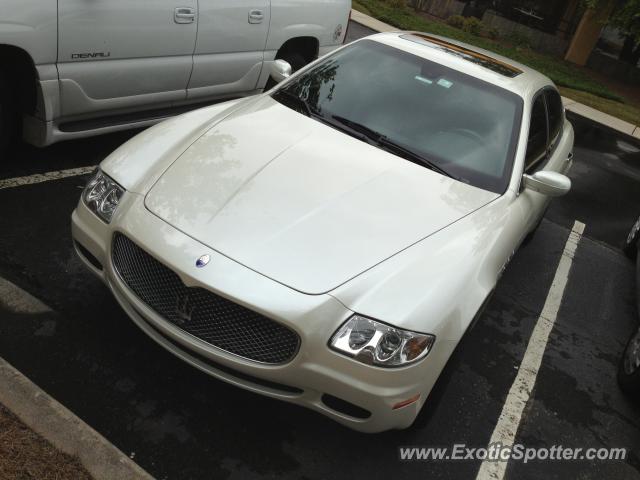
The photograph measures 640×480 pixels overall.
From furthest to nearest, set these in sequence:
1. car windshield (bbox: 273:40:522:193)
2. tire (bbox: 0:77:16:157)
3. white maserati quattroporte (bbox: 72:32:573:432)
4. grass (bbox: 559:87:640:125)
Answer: grass (bbox: 559:87:640:125)
tire (bbox: 0:77:16:157)
car windshield (bbox: 273:40:522:193)
white maserati quattroporte (bbox: 72:32:573:432)

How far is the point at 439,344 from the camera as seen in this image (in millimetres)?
2775

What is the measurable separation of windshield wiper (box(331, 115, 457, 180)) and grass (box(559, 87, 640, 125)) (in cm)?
1192

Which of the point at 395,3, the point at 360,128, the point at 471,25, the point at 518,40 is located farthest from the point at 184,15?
the point at 518,40

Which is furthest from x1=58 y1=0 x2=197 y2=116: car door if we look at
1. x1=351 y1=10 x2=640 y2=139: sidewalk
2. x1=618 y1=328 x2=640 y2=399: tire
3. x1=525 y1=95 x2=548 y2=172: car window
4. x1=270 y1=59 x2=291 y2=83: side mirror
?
x1=351 y1=10 x2=640 y2=139: sidewalk

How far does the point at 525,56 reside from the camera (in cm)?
1900

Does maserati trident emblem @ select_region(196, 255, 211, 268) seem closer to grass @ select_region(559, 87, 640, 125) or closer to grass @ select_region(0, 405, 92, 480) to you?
grass @ select_region(0, 405, 92, 480)

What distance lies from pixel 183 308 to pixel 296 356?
55 cm

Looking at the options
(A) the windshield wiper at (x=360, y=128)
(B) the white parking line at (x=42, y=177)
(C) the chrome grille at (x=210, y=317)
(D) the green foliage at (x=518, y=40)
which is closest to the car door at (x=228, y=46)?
(B) the white parking line at (x=42, y=177)

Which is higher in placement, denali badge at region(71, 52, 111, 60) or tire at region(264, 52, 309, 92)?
denali badge at region(71, 52, 111, 60)

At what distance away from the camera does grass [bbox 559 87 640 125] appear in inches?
559

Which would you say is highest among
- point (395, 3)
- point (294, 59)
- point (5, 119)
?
point (294, 59)

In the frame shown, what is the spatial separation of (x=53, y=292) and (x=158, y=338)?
104 centimetres

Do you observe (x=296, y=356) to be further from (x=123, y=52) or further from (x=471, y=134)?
(x=123, y=52)

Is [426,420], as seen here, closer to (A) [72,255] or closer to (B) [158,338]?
(B) [158,338]
